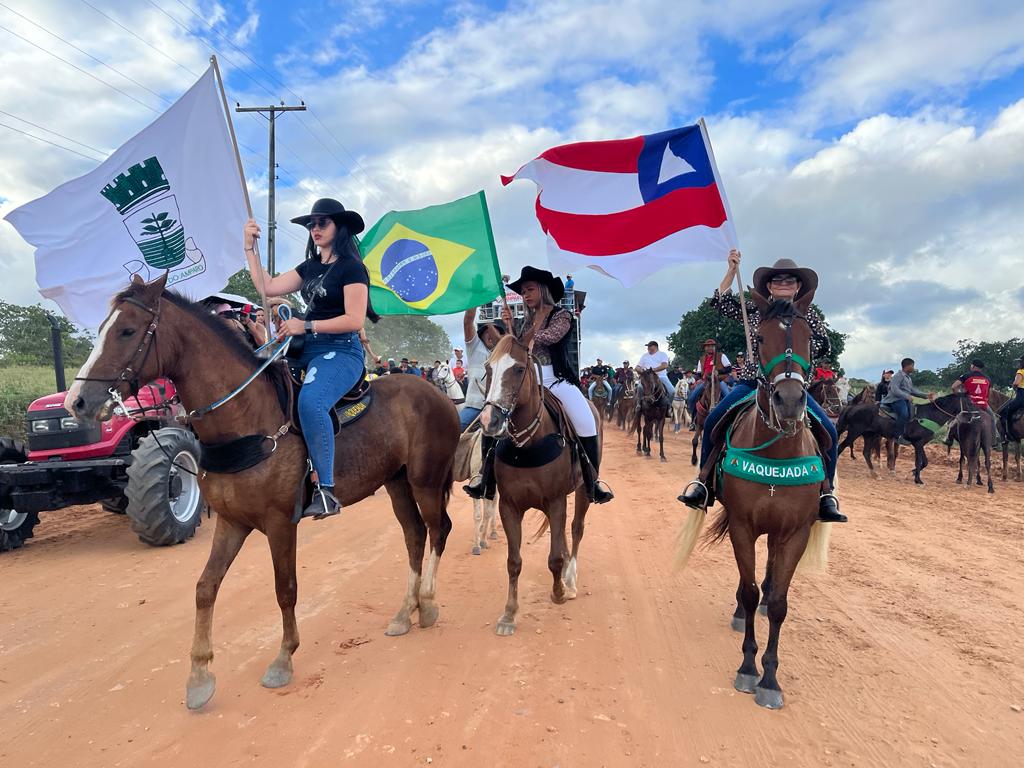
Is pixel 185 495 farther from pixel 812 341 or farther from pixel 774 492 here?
pixel 812 341

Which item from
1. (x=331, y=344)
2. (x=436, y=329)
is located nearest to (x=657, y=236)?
(x=331, y=344)

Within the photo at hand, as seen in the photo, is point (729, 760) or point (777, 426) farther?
point (777, 426)

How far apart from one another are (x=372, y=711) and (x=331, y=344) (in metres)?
2.54

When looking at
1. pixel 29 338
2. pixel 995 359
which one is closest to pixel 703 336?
pixel 995 359

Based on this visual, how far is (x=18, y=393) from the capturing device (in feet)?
42.7

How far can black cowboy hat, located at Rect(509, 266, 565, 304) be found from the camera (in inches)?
204

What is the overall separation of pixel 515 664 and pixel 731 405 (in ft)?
8.51

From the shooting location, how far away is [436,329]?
107 meters

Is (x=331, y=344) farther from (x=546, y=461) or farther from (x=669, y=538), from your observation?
(x=669, y=538)

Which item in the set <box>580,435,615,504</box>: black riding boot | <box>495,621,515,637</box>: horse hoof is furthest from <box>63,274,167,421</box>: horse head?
<box>580,435,615,504</box>: black riding boot

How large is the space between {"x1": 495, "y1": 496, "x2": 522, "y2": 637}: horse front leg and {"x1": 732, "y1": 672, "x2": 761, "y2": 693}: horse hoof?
1.70 m

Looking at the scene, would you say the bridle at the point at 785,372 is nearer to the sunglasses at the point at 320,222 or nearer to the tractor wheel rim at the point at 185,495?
the sunglasses at the point at 320,222

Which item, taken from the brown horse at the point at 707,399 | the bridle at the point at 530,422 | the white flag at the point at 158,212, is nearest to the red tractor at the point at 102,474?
the white flag at the point at 158,212

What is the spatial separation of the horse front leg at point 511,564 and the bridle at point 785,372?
7.09 ft
